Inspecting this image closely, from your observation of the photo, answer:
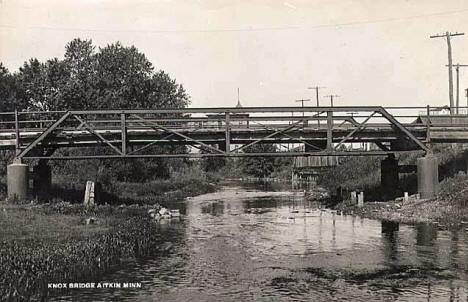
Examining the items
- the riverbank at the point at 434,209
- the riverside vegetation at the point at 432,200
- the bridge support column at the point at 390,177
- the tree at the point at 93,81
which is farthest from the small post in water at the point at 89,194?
the tree at the point at 93,81

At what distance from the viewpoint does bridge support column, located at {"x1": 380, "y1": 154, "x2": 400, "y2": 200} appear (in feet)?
116

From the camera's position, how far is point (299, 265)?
16.8m

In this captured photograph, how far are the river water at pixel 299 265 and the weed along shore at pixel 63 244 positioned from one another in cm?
69

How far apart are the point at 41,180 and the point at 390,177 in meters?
21.7

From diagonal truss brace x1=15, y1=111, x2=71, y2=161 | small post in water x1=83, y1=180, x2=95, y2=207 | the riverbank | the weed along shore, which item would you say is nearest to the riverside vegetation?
the riverbank

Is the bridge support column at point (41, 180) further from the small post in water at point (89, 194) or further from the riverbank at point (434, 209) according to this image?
the riverbank at point (434, 209)

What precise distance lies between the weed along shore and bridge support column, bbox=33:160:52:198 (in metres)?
4.69

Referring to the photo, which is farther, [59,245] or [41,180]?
[41,180]

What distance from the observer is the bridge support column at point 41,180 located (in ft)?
109

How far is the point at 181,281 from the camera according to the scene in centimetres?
1473

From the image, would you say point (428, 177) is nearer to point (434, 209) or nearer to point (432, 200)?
point (432, 200)

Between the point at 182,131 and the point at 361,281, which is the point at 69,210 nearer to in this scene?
the point at 182,131

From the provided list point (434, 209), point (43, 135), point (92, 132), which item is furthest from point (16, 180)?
point (434, 209)

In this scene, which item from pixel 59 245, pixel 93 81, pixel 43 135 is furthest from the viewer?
pixel 93 81
